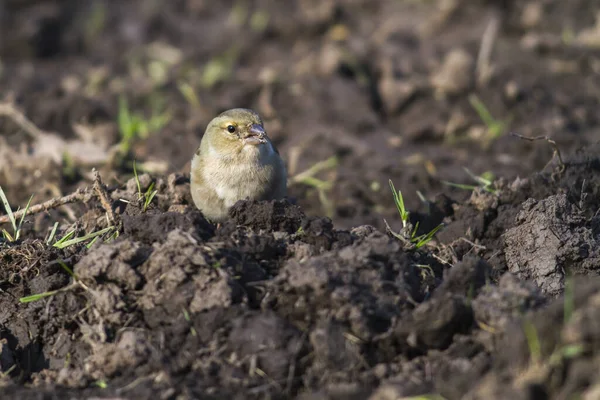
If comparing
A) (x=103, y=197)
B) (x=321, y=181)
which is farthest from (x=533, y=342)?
(x=321, y=181)

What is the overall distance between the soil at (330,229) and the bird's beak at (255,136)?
23.9 inches

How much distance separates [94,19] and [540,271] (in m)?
8.61

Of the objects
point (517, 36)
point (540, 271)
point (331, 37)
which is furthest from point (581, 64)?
point (540, 271)

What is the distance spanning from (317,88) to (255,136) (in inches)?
143

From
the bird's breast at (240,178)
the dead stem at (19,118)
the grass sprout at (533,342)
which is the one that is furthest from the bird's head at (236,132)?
the grass sprout at (533,342)

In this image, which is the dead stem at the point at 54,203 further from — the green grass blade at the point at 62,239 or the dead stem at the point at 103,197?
the green grass blade at the point at 62,239

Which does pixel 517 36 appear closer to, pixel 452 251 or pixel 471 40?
pixel 471 40

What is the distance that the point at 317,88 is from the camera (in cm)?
934

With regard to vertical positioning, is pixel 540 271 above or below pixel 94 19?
below

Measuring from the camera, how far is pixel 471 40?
33.7 feet

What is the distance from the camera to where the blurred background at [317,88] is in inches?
293

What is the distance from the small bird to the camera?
18.5ft

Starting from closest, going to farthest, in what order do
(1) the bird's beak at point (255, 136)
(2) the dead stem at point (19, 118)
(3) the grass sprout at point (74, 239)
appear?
1. (3) the grass sprout at point (74, 239)
2. (1) the bird's beak at point (255, 136)
3. (2) the dead stem at point (19, 118)

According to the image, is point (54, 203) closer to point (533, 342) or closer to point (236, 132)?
point (236, 132)
